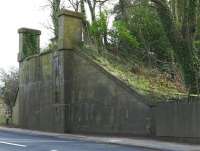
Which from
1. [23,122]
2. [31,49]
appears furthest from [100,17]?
[23,122]

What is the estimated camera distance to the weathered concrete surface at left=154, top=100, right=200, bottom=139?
68.5 feet

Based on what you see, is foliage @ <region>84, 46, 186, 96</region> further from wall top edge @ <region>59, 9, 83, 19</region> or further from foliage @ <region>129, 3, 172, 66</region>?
foliage @ <region>129, 3, 172, 66</region>

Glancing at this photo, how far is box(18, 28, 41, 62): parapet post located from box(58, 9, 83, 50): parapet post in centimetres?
779

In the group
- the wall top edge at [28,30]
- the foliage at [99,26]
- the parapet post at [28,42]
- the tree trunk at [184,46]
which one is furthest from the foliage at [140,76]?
the wall top edge at [28,30]

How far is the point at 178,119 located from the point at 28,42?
65.5ft

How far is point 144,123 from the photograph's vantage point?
23.9 m

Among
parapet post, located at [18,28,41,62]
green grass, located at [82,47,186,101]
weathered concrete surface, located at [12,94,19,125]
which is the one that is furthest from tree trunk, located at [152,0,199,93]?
weathered concrete surface, located at [12,94,19,125]

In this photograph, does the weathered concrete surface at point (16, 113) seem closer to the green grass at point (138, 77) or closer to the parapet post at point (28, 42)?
the parapet post at point (28, 42)

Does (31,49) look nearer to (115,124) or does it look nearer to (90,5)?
(90,5)

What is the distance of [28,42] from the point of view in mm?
38750

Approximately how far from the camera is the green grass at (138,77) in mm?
26203

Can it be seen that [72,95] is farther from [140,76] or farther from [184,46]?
[184,46]

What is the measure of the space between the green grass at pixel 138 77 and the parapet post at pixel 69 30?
1038 mm

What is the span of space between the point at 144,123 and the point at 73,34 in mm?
9913
